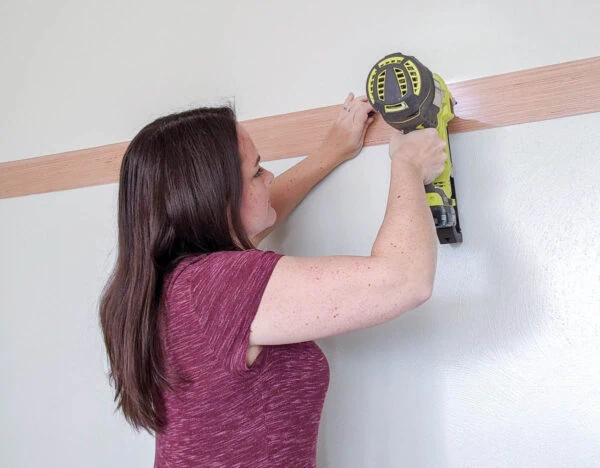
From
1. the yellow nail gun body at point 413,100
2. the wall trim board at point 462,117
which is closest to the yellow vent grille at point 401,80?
the yellow nail gun body at point 413,100

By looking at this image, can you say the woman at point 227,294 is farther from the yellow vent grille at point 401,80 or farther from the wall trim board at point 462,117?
the wall trim board at point 462,117

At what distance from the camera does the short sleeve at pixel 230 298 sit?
0.88 meters

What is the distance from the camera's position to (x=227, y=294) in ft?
2.91

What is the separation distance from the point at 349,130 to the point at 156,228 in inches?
17.7

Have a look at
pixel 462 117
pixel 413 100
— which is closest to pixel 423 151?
pixel 413 100

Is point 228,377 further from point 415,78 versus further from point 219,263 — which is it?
point 415,78

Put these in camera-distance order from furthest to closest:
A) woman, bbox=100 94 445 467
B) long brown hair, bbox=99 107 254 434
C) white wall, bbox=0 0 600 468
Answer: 1. white wall, bbox=0 0 600 468
2. long brown hair, bbox=99 107 254 434
3. woman, bbox=100 94 445 467

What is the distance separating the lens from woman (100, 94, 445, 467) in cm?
86

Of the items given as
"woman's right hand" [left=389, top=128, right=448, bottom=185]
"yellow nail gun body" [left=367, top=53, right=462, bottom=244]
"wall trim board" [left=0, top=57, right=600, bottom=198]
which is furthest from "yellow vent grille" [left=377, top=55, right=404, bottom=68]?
"wall trim board" [left=0, top=57, right=600, bottom=198]

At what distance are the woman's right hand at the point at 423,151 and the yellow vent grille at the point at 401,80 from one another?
0.08 m

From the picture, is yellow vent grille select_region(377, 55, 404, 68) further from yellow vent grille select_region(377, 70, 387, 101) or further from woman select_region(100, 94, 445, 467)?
woman select_region(100, 94, 445, 467)

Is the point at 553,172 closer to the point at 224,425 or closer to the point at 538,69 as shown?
the point at 538,69

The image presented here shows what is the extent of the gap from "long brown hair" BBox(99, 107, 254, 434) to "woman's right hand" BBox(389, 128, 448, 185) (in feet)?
0.82

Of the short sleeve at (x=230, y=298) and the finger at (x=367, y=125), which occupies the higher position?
the finger at (x=367, y=125)
